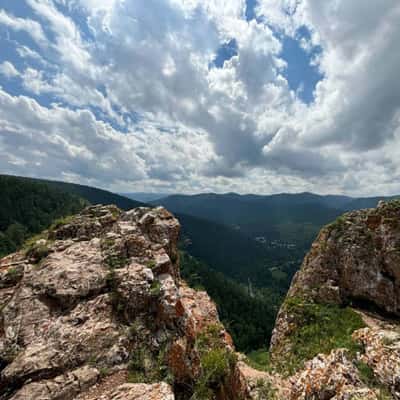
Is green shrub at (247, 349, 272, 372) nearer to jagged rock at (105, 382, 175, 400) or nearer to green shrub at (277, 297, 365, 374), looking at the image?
green shrub at (277, 297, 365, 374)

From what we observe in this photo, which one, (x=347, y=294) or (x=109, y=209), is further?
(x=347, y=294)

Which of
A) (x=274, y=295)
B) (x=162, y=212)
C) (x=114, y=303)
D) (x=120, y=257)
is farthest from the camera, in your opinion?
(x=274, y=295)

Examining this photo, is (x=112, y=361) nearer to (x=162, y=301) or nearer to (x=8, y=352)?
(x=162, y=301)

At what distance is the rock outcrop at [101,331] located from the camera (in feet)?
22.3

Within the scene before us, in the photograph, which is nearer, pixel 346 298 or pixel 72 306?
pixel 72 306

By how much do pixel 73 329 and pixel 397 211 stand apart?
92.1ft

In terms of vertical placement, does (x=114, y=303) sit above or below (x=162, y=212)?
below

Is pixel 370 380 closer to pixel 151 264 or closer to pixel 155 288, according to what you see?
pixel 155 288

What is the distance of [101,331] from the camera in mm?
8336

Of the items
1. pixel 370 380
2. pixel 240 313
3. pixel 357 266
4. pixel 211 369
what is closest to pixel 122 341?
pixel 211 369

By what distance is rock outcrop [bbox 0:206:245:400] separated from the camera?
22.3 ft

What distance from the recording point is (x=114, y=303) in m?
9.54

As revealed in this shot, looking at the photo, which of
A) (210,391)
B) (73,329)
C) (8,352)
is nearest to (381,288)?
(210,391)

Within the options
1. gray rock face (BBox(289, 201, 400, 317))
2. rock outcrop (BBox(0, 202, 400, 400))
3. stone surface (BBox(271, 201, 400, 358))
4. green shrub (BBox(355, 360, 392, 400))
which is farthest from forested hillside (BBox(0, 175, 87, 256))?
green shrub (BBox(355, 360, 392, 400))
